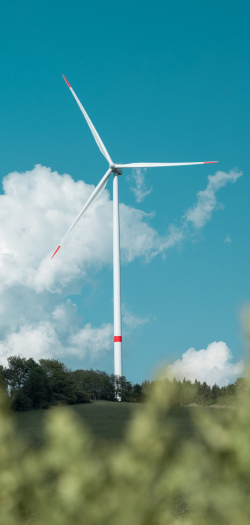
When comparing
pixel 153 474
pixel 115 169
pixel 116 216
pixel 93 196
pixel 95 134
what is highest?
pixel 95 134

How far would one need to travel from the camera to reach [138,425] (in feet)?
7.02

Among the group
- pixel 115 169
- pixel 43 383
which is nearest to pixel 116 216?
pixel 115 169

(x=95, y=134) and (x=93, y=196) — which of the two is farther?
(x=95, y=134)

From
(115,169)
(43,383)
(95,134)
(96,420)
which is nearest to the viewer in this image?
(96,420)

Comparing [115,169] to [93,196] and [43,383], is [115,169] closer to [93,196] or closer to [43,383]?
[93,196]

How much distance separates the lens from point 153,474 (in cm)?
223

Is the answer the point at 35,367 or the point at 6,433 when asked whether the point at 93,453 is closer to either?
the point at 6,433

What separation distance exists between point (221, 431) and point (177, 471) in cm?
35

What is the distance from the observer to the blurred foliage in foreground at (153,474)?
2.12m

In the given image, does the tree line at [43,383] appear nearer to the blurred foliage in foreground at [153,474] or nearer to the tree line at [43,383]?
the tree line at [43,383]

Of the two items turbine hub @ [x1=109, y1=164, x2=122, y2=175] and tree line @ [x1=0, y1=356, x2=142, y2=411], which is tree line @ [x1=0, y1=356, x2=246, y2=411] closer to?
tree line @ [x1=0, y1=356, x2=142, y2=411]

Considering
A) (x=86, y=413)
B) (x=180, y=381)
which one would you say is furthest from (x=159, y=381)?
(x=86, y=413)

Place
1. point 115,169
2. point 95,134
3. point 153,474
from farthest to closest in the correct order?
point 115,169, point 95,134, point 153,474

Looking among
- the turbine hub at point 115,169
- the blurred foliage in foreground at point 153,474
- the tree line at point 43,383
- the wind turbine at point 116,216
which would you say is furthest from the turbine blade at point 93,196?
the blurred foliage in foreground at point 153,474
